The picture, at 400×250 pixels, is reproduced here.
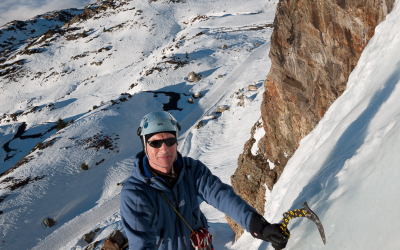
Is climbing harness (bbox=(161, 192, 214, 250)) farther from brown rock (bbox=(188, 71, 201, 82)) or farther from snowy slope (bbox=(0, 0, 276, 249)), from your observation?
brown rock (bbox=(188, 71, 201, 82))

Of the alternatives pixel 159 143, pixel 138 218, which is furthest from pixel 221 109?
pixel 138 218

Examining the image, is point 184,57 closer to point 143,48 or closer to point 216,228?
point 143,48

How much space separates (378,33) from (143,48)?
5607cm

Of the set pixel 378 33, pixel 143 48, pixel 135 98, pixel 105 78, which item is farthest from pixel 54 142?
pixel 143 48

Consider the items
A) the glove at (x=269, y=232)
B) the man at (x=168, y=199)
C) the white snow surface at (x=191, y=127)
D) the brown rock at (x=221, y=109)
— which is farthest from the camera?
the brown rock at (x=221, y=109)

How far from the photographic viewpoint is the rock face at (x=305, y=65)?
4922mm

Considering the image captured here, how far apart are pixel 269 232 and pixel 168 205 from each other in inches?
49.1

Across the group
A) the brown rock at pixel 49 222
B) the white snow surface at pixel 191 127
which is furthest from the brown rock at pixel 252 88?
the brown rock at pixel 49 222

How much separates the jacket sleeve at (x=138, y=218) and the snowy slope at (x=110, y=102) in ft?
28.3

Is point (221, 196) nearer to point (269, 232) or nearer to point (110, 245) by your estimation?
point (269, 232)

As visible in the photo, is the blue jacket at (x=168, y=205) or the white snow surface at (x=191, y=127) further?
the blue jacket at (x=168, y=205)

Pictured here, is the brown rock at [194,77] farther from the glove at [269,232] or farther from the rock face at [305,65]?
the glove at [269,232]

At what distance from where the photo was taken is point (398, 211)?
159cm

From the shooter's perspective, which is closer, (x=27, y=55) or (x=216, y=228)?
(x=216, y=228)
